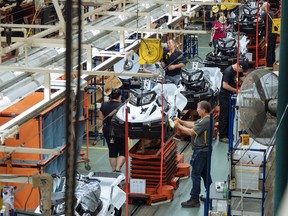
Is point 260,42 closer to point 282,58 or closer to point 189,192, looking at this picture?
point 189,192

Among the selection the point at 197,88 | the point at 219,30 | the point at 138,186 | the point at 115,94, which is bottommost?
the point at 138,186

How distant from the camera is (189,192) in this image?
39.5ft

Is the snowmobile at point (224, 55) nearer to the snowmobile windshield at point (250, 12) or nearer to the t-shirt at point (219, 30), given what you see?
the t-shirt at point (219, 30)

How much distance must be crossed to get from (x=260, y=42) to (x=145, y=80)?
8098mm

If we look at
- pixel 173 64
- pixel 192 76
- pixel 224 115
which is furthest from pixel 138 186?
pixel 173 64

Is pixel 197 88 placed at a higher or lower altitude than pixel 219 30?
lower

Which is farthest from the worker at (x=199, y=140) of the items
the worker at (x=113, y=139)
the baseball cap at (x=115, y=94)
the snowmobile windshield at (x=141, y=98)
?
the baseball cap at (x=115, y=94)

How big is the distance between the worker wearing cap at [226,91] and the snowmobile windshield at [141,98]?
7.21ft

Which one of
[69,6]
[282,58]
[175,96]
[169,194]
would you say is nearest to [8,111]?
[169,194]

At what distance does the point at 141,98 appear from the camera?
1199cm

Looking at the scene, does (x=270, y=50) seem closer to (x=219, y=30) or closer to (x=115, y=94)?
(x=219, y=30)

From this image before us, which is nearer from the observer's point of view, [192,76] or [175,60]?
[192,76]

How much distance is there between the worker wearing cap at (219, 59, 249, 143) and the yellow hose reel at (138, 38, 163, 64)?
2.38 metres

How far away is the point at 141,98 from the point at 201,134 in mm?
1561
